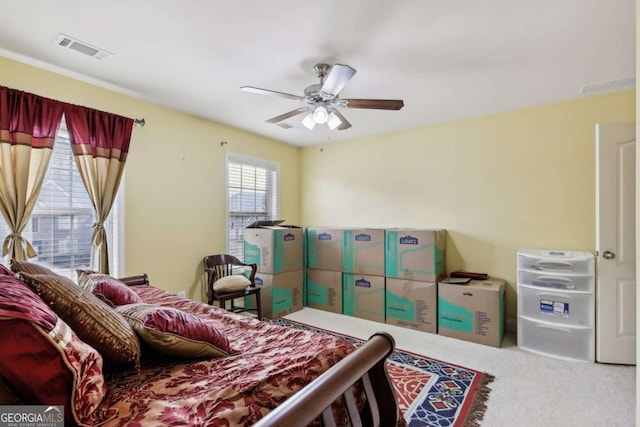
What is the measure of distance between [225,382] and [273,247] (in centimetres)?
284

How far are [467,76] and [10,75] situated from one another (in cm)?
376

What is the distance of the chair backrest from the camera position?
3.78 metres

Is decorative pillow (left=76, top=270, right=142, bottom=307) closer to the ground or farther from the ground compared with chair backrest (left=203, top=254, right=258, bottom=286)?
farther from the ground

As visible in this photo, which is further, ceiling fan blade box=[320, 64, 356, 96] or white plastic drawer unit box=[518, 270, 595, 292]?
white plastic drawer unit box=[518, 270, 595, 292]

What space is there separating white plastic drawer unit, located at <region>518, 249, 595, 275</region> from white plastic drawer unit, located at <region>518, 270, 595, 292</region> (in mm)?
38

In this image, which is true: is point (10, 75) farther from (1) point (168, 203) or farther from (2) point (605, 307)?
(2) point (605, 307)

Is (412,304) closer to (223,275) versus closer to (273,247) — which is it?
(273,247)

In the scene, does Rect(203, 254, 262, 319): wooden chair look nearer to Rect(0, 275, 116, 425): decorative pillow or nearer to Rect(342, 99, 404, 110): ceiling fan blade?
Rect(342, 99, 404, 110): ceiling fan blade

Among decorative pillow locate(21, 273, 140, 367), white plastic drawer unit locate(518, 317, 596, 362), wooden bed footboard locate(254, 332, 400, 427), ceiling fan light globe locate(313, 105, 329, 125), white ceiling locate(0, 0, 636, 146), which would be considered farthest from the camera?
white plastic drawer unit locate(518, 317, 596, 362)

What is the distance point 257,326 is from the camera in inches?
69.7

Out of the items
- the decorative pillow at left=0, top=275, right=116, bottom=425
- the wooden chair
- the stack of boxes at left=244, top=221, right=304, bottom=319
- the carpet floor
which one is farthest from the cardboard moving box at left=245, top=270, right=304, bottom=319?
the decorative pillow at left=0, top=275, right=116, bottom=425

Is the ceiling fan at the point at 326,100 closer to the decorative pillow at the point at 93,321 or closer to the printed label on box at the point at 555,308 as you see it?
the decorative pillow at the point at 93,321

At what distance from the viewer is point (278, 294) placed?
3947 mm

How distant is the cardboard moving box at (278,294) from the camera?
153 inches
